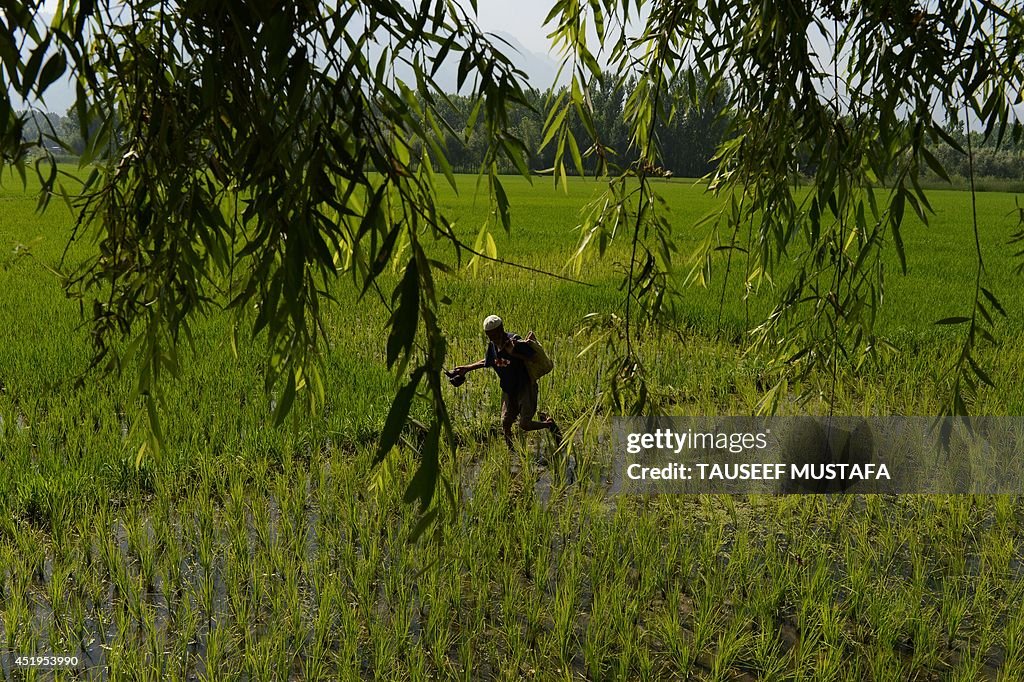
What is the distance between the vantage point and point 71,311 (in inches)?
253

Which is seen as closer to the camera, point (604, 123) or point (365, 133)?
point (365, 133)

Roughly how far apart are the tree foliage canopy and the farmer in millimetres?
1099

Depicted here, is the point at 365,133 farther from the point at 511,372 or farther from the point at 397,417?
the point at 511,372

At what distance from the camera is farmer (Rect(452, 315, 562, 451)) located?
11.4 feet

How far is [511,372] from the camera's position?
3691 millimetres

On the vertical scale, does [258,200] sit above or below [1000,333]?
above

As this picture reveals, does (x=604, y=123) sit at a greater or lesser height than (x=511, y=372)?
greater

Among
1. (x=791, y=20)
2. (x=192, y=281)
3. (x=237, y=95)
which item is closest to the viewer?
(x=237, y=95)

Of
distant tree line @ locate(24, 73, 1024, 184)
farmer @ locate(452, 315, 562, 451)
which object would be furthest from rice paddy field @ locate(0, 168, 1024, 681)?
distant tree line @ locate(24, 73, 1024, 184)

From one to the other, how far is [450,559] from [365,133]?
2216 millimetres

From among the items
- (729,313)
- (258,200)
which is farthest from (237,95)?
(729,313)

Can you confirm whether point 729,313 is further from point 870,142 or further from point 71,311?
point 71,311

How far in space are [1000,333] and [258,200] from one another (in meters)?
6.62

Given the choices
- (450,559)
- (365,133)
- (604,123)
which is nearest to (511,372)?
(450,559)
